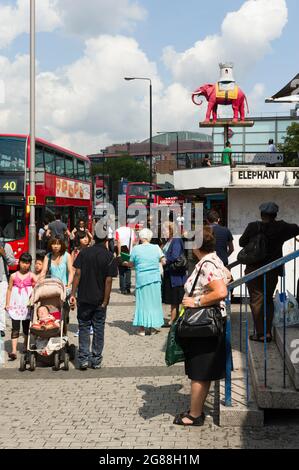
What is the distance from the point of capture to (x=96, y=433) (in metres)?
5.45

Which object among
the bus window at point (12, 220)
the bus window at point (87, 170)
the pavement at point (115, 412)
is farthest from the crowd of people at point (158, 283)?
the bus window at point (87, 170)

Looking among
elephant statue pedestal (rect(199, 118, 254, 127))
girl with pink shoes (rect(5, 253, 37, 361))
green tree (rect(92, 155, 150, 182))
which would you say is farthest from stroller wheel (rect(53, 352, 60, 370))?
green tree (rect(92, 155, 150, 182))

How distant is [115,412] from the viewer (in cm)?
610

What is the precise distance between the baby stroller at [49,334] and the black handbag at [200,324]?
9.54ft

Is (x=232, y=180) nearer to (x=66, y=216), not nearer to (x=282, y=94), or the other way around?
(x=282, y=94)

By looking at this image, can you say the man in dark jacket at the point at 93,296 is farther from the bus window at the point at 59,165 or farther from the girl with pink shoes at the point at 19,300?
the bus window at the point at 59,165

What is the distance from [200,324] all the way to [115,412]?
1346 millimetres

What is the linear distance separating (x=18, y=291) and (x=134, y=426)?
3.61m

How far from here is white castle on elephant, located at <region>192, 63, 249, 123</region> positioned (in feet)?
59.4

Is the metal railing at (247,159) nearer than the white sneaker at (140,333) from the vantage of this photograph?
No

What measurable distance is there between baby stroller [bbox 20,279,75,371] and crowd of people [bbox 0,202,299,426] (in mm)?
178

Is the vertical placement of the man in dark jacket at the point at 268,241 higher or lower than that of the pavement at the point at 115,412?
higher

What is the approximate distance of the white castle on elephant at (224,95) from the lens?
18.1 metres
